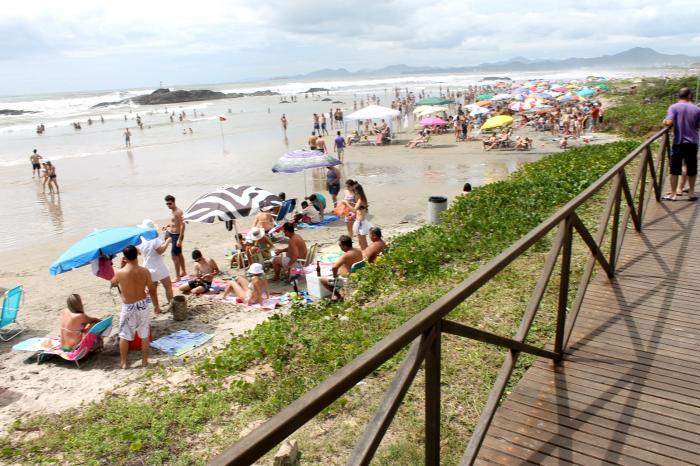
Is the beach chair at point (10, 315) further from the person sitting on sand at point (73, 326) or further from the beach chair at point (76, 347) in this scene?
the person sitting on sand at point (73, 326)

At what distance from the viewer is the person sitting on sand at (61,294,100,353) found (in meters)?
6.99

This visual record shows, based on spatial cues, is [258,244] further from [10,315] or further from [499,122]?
[499,122]

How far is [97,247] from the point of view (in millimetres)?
7820

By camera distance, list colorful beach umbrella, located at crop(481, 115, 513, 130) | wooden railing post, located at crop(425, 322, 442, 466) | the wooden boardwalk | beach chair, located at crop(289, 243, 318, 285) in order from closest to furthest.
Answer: wooden railing post, located at crop(425, 322, 442, 466), the wooden boardwalk, beach chair, located at crop(289, 243, 318, 285), colorful beach umbrella, located at crop(481, 115, 513, 130)

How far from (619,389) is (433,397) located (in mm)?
1859

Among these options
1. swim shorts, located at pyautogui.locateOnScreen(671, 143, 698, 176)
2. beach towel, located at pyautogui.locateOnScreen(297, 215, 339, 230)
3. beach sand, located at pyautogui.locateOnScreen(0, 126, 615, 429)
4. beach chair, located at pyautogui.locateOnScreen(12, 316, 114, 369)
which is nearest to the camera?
beach sand, located at pyautogui.locateOnScreen(0, 126, 615, 429)

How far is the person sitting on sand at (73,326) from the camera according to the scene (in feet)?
22.9

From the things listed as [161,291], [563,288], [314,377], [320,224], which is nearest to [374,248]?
[314,377]


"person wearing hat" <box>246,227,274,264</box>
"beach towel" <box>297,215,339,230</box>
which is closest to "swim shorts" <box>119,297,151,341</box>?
"person wearing hat" <box>246,227,274,264</box>

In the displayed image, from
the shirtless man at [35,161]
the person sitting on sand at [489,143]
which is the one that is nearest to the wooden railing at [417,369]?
the person sitting on sand at [489,143]

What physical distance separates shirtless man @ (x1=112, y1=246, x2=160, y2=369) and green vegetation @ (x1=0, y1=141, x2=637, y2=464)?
874 mm

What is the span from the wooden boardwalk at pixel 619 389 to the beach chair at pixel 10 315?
8.24 meters

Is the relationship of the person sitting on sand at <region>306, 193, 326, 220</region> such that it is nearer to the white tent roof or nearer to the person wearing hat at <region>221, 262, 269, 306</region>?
the person wearing hat at <region>221, 262, 269, 306</region>

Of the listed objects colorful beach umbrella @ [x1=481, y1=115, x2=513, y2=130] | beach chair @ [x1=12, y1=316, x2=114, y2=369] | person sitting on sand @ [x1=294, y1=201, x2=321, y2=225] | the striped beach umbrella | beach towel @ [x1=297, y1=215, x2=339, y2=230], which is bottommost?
beach chair @ [x1=12, y1=316, x2=114, y2=369]
